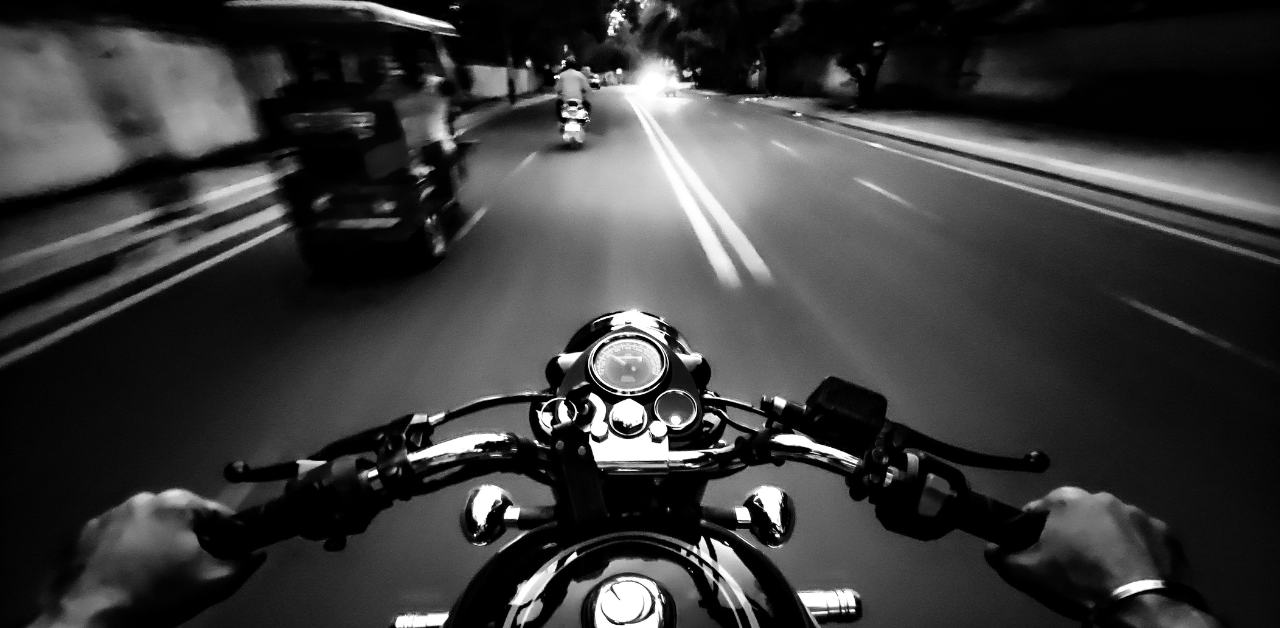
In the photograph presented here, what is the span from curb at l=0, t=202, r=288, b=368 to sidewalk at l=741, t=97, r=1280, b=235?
480 inches

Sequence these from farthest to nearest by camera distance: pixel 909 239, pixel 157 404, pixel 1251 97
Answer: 1. pixel 1251 97
2. pixel 909 239
3. pixel 157 404

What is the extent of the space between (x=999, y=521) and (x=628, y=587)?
0.76 m

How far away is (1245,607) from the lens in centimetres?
254

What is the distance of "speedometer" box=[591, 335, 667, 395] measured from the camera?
4.87 ft

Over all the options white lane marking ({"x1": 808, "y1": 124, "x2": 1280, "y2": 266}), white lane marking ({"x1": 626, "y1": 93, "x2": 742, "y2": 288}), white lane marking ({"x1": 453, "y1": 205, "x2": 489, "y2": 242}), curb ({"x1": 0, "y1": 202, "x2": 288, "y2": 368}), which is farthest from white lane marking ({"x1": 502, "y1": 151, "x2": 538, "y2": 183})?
white lane marking ({"x1": 808, "y1": 124, "x2": 1280, "y2": 266})

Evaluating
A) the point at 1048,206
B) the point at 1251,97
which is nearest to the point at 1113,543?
the point at 1048,206

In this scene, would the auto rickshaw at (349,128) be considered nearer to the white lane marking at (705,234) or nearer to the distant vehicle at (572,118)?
the white lane marking at (705,234)

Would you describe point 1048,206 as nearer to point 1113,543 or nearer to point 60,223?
point 1113,543

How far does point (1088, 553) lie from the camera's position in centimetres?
116

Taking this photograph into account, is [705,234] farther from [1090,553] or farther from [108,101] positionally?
[108,101]

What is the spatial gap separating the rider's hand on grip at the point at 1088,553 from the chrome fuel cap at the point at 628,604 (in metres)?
0.76

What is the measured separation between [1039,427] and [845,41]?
2723 centimetres

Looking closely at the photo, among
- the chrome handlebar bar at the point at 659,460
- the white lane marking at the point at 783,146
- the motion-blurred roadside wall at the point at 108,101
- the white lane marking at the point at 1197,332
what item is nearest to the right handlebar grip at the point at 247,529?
the chrome handlebar bar at the point at 659,460

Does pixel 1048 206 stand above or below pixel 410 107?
below
